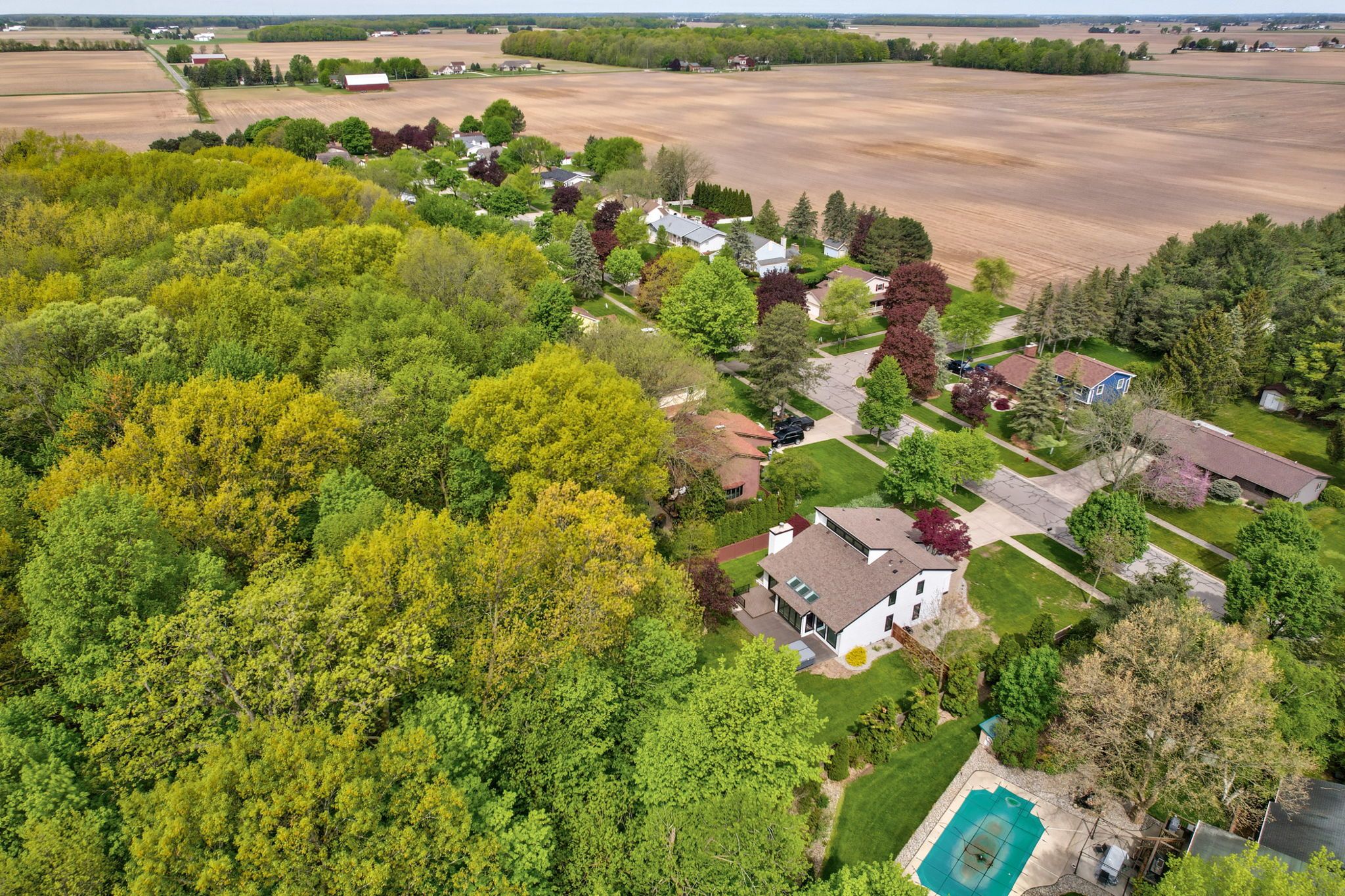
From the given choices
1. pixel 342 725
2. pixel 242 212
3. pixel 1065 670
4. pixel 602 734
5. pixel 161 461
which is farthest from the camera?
pixel 242 212

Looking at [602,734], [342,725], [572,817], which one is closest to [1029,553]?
[602,734]

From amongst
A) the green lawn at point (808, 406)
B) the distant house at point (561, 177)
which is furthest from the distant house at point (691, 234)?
the green lawn at point (808, 406)

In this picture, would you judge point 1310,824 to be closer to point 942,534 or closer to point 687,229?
point 942,534

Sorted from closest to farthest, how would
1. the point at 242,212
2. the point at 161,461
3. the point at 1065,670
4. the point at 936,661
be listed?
the point at 1065,670 < the point at 161,461 < the point at 936,661 < the point at 242,212

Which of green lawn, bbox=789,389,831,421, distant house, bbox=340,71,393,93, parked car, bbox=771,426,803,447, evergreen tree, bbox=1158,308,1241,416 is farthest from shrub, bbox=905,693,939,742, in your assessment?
distant house, bbox=340,71,393,93

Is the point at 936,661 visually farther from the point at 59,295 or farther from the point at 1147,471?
the point at 59,295

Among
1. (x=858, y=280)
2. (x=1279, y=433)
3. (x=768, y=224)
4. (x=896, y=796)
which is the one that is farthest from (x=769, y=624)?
(x=768, y=224)
